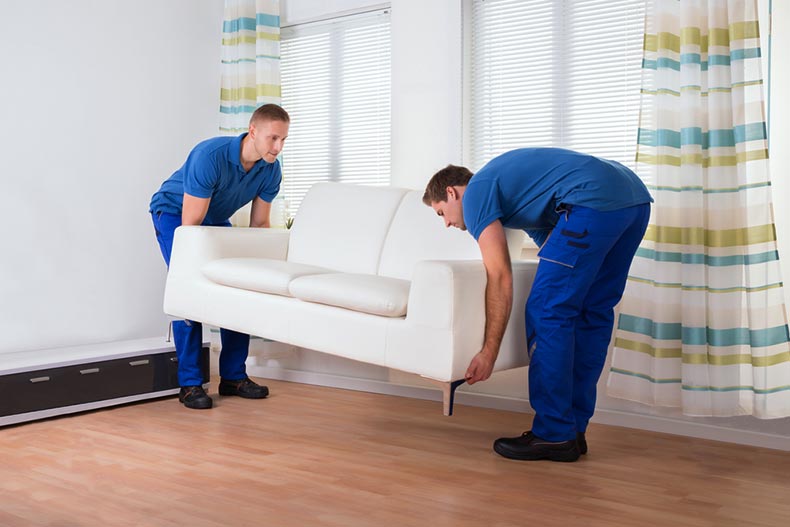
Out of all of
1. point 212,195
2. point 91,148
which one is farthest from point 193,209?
point 91,148

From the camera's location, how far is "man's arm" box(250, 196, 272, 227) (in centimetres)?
381

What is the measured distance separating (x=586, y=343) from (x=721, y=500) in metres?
0.67

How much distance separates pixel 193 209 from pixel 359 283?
1073 millimetres

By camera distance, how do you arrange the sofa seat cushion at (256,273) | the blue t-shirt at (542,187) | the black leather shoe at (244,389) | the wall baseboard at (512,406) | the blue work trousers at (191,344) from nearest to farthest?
the blue t-shirt at (542,187) → the wall baseboard at (512,406) → the sofa seat cushion at (256,273) → the blue work trousers at (191,344) → the black leather shoe at (244,389)

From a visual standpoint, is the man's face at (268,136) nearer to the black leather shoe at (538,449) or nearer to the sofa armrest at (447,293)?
the sofa armrest at (447,293)

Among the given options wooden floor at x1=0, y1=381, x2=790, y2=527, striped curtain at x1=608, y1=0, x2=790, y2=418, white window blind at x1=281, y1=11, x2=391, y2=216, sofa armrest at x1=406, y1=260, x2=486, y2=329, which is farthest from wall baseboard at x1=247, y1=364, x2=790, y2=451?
white window blind at x1=281, y1=11, x2=391, y2=216

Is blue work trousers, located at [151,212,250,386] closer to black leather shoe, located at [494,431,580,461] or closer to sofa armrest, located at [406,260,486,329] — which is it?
sofa armrest, located at [406,260,486,329]

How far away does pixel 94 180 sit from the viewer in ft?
13.2

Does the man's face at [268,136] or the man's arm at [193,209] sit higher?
the man's face at [268,136]

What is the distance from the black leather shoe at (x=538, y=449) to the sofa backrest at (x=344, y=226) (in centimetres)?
Result: 109

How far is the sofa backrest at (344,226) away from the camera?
3.43 meters

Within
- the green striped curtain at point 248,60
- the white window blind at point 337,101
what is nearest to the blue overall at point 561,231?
the white window blind at point 337,101

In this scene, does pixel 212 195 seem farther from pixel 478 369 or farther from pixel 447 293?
pixel 478 369

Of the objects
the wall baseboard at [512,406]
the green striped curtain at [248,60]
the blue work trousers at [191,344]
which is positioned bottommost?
the wall baseboard at [512,406]
